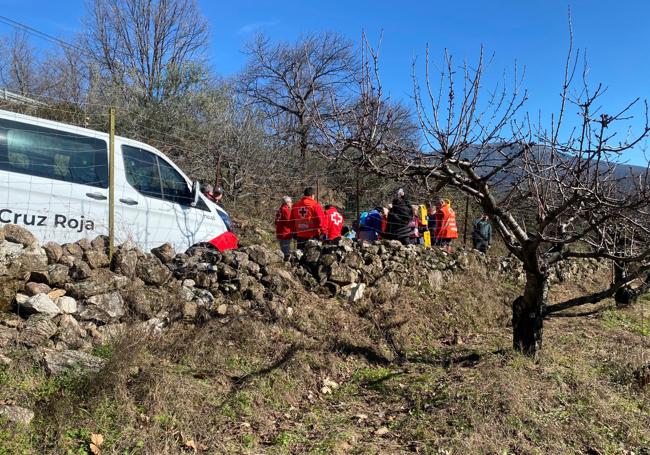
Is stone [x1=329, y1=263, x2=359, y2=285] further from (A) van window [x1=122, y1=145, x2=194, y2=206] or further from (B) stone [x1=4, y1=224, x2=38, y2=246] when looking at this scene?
(B) stone [x1=4, y1=224, x2=38, y2=246]

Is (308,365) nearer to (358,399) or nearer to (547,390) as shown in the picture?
(358,399)

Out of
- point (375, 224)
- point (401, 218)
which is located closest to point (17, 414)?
point (401, 218)

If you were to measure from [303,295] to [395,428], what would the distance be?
263 cm

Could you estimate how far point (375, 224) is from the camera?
10.5 m

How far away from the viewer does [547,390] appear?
17.0ft

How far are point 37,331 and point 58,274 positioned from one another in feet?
2.54

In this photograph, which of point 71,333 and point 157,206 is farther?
point 157,206

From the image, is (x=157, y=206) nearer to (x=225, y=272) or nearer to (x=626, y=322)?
(x=225, y=272)

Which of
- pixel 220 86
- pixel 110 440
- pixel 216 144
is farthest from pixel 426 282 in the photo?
pixel 220 86

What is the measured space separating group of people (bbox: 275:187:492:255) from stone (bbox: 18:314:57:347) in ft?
12.6

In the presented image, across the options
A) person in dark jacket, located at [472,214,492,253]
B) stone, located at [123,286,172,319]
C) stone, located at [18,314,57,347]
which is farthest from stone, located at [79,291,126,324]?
person in dark jacket, located at [472,214,492,253]

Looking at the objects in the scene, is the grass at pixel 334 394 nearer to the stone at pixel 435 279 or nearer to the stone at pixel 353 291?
the stone at pixel 353 291


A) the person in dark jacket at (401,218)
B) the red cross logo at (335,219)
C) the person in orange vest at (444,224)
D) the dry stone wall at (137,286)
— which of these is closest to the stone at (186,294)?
the dry stone wall at (137,286)

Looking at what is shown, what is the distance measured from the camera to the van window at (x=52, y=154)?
5.19 meters
